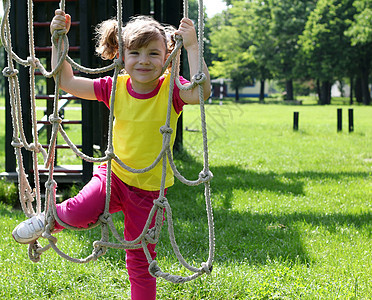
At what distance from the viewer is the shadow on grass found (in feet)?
12.4

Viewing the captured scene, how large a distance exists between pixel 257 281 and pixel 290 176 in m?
4.09

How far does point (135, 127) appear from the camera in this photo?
103 inches

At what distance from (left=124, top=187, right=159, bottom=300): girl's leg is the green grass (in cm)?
41

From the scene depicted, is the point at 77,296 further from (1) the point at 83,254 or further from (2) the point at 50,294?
(1) the point at 83,254

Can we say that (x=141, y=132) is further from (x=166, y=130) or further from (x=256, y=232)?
(x=256, y=232)

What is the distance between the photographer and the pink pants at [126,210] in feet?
8.43

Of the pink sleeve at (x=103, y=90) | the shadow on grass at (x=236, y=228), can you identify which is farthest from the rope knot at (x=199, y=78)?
the shadow on grass at (x=236, y=228)

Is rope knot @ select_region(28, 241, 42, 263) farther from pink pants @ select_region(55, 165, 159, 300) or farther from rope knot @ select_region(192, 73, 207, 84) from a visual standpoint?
rope knot @ select_region(192, 73, 207, 84)

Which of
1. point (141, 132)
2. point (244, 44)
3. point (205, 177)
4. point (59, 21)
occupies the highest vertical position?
point (244, 44)

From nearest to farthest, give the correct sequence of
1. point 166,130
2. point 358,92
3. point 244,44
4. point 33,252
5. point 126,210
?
point 166,130, point 126,210, point 33,252, point 358,92, point 244,44

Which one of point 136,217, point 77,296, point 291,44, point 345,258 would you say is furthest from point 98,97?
point 291,44

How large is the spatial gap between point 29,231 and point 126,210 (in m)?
0.51

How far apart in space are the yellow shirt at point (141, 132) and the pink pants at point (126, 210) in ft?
0.22

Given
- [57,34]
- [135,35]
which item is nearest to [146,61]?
[135,35]
